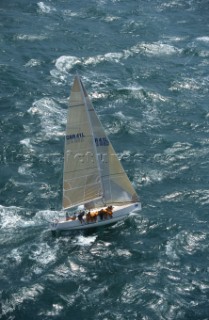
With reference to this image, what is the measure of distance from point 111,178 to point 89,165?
305cm

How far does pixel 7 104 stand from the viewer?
8500 cm

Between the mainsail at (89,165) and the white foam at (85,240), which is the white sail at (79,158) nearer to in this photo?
the mainsail at (89,165)

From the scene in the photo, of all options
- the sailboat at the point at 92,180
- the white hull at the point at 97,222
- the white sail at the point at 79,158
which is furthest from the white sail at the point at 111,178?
the white hull at the point at 97,222

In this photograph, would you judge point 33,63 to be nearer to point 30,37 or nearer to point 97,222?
point 30,37

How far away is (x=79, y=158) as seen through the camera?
61438 mm

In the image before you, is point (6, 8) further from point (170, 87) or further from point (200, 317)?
point (200, 317)

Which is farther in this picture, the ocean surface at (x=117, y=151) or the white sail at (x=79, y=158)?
the white sail at (x=79, y=158)

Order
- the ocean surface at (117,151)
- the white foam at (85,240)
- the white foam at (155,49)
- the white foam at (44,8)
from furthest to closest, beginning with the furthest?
the white foam at (44,8) < the white foam at (155,49) < the white foam at (85,240) < the ocean surface at (117,151)

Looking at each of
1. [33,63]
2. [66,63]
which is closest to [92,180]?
[66,63]

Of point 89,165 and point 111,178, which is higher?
point 89,165

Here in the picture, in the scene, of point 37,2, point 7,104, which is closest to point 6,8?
point 37,2

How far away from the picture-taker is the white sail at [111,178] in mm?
61656

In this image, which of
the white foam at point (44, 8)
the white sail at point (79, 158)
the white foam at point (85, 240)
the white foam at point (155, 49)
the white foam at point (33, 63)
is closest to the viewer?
the white sail at point (79, 158)

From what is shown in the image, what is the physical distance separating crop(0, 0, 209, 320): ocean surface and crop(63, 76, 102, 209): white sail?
403cm
